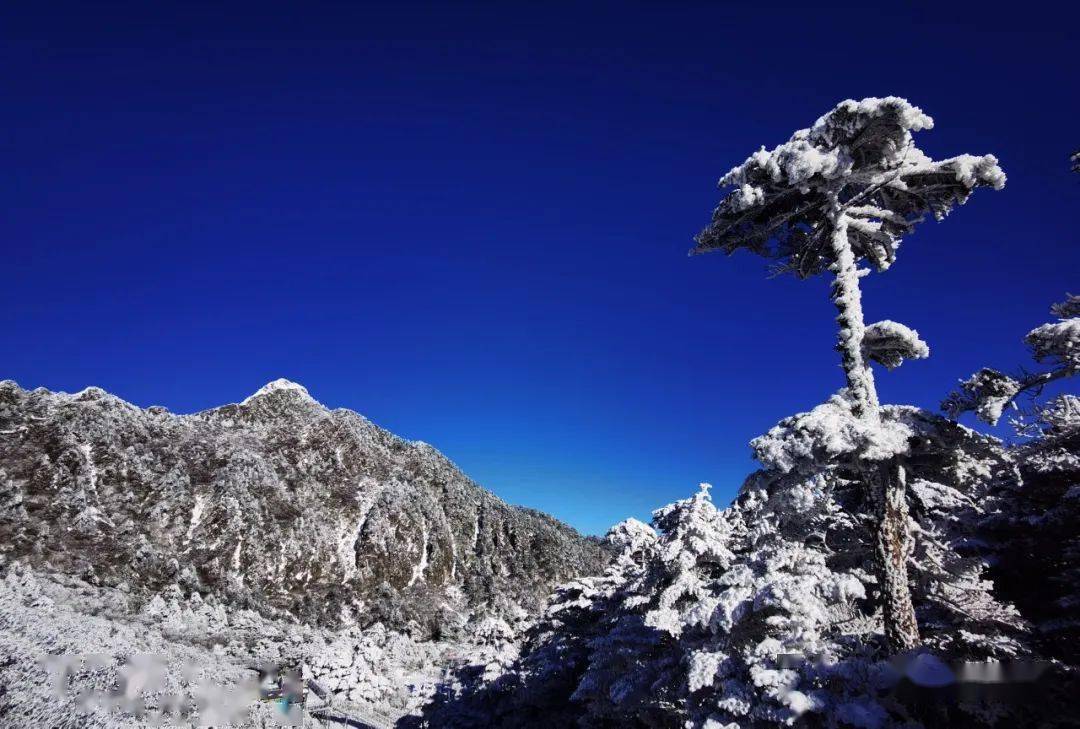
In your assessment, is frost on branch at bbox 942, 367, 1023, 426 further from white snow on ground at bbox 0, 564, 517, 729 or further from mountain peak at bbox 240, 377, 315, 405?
mountain peak at bbox 240, 377, 315, 405

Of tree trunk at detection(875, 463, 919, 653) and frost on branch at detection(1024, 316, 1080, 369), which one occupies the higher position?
frost on branch at detection(1024, 316, 1080, 369)

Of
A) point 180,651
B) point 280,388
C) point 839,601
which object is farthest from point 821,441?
point 280,388

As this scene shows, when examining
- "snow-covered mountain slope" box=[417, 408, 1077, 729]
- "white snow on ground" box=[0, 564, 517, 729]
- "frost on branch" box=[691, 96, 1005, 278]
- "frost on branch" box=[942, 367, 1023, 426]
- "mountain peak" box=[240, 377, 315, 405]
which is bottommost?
"white snow on ground" box=[0, 564, 517, 729]

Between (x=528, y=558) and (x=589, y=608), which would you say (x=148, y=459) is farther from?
(x=589, y=608)

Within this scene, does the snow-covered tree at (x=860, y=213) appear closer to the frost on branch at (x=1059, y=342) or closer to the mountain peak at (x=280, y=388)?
the frost on branch at (x=1059, y=342)

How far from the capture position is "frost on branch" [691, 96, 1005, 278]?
7887 mm

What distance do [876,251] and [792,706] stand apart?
7.52m

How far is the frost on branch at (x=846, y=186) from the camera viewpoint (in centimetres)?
789

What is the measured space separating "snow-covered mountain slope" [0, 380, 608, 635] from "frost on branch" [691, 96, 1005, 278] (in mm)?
58977

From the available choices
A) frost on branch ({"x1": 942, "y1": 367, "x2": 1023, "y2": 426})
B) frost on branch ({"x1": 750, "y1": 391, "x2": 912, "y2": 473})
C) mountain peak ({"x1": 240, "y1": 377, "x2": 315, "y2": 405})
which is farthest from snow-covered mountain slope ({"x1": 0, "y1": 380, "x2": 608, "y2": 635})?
frost on branch ({"x1": 942, "y1": 367, "x2": 1023, "y2": 426})

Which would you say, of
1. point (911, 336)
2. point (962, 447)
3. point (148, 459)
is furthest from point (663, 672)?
point (148, 459)

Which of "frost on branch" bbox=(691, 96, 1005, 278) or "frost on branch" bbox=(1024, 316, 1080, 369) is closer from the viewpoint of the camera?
"frost on branch" bbox=(1024, 316, 1080, 369)

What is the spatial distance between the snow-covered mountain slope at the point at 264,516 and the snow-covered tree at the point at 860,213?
59084 millimetres

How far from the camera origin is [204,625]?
45.9 metres
